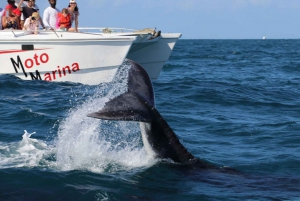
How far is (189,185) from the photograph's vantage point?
6.86m

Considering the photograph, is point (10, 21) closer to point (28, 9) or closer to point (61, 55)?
point (28, 9)

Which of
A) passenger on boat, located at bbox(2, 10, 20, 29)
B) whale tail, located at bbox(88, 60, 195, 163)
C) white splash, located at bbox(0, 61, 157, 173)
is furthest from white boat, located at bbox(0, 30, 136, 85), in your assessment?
whale tail, located at bbox(88, 60, 195, 163)

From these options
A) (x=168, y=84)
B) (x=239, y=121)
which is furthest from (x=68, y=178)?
(x=168, y=84)

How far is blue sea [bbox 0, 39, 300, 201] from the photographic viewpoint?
21.7 ft

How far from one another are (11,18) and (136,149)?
33.6 feet

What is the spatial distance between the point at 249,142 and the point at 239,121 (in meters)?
1.98

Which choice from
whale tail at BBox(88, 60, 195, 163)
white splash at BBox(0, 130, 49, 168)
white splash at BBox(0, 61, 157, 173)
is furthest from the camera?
white splash at BBox(0, 130, 49, 168)

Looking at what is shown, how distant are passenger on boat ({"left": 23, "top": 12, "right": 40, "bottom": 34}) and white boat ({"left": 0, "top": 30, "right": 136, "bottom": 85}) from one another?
0.89 feet

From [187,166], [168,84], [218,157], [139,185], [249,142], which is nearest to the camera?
[139,185]

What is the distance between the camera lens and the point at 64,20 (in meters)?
17.1

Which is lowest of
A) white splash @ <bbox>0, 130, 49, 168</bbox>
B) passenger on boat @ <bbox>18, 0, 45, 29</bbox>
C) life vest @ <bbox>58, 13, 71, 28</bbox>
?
white splash @ <bbox>0, 130, 49, 168</bbox>

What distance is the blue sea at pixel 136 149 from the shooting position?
6621 mm

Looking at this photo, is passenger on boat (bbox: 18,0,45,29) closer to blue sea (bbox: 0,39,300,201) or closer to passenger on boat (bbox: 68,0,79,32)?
passenger on boat (bbox: 68,0,79,32)

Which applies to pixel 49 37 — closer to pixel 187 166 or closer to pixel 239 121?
pixel 239 121
